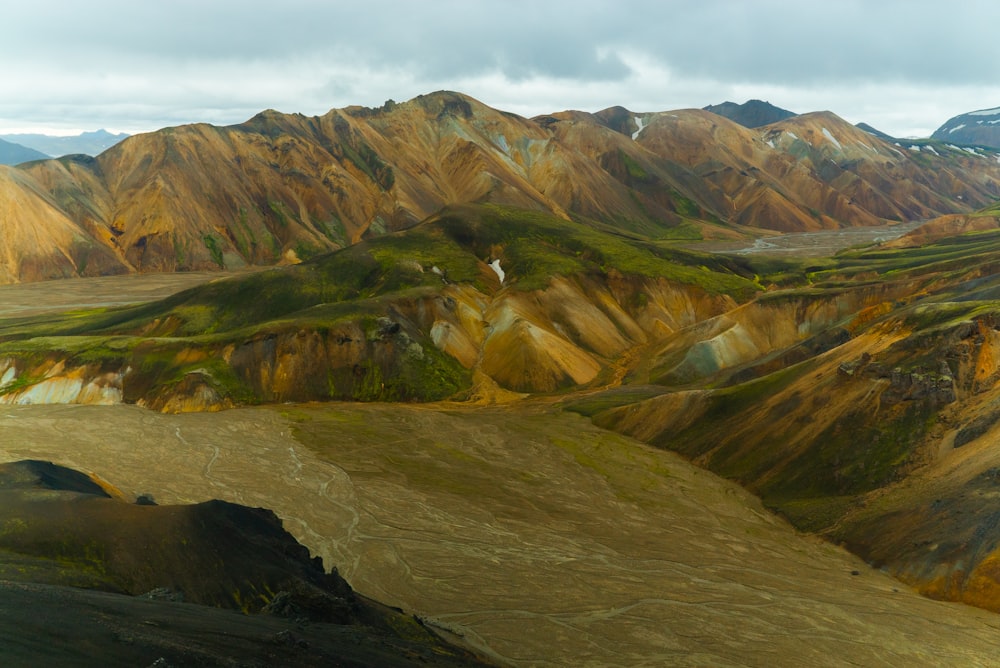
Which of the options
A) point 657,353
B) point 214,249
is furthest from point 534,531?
point 214,249

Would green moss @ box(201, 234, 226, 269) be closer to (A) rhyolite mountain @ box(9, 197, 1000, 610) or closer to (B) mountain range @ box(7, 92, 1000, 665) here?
(B) mountain range @ box(7, 92, 1000, 665)

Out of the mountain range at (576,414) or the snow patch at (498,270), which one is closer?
the mountain range at (576,414)

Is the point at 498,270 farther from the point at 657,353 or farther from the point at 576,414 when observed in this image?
the point at 576,414

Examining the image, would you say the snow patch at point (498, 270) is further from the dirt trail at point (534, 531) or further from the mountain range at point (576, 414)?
the dirt trail at point (534, 531)

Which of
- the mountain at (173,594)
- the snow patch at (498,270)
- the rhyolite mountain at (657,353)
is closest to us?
the mountain at (173,594)

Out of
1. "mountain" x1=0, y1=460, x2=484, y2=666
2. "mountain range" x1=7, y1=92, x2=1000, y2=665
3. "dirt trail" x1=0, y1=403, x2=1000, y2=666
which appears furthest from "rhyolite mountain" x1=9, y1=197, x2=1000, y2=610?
"mountain" x1=0, y1=460, x2=484, y2=666

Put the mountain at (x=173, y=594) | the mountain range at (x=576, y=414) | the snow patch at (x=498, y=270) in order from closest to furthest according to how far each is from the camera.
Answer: the mountain at (x=173, y=594), the mountain range at (x=576, y=414), the snow patch at (x=498, y=270)

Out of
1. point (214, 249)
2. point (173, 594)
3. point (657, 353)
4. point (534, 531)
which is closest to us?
point (173, 594)

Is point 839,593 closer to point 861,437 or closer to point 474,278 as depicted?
point 861,437

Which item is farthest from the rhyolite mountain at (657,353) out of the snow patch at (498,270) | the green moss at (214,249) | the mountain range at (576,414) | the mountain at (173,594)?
the green moss at (214,249)
